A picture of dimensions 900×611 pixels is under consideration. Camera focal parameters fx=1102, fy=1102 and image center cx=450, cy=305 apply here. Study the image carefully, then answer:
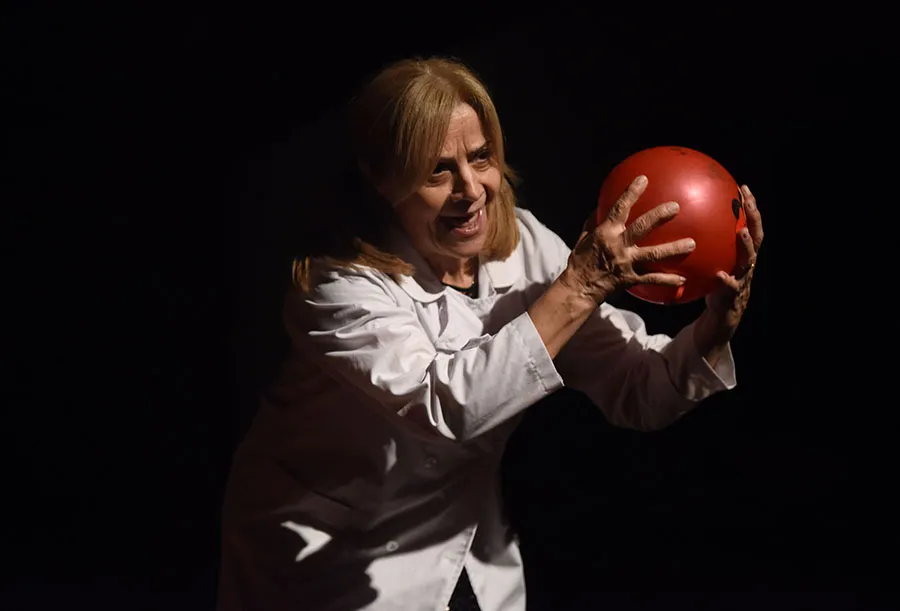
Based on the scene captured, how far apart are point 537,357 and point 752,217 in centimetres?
42

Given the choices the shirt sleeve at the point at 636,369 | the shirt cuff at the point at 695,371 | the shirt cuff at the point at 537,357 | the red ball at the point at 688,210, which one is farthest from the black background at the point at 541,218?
the shirt cuff at the point at 537,357

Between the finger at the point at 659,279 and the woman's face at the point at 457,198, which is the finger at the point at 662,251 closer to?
the finger at the point at 659,279

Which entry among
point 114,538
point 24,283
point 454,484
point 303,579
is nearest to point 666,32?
point 454,484

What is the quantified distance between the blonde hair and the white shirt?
6cm

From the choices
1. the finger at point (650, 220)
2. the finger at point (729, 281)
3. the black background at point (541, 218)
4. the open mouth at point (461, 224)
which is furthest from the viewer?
the black background at point (541, 218)

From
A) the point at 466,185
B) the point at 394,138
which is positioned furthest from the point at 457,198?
the point at 394,138

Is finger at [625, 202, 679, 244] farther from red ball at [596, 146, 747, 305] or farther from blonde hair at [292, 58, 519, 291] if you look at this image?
blonde hair at [292, 58, 519, 291]

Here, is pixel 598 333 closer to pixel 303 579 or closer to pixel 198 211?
pixel 303 579

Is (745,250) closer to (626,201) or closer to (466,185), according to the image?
(626,201)

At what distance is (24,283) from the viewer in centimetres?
274

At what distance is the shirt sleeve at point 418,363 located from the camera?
5.42ft

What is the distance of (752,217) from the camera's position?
1740 millimetres

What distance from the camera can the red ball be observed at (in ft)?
5.46

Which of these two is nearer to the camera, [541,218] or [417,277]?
[417,277]
